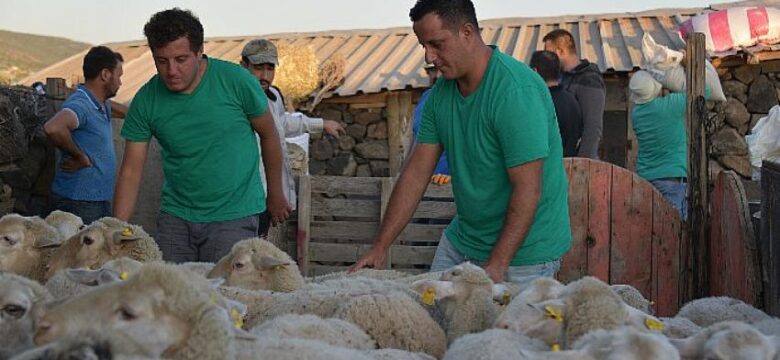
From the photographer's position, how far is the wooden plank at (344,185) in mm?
8156

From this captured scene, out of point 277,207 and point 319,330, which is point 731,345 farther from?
point 277,207

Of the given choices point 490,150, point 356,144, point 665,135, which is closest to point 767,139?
point 665,135

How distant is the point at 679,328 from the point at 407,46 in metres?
12.6

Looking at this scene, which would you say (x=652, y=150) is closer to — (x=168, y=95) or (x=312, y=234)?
(x=312, y=234)

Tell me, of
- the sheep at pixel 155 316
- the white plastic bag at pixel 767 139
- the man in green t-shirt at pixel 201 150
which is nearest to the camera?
the sheep at pixel 155 316

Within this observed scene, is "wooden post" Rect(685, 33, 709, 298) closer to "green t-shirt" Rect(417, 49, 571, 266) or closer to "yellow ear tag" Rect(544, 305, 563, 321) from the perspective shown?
"green t-shirt" Rect(417, 49, 571, 266)

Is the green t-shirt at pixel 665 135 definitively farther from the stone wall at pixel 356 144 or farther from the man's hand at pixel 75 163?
the stone wall at pixel 356 144

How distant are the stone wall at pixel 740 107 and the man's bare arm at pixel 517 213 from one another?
332 inches

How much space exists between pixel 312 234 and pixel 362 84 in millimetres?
5656

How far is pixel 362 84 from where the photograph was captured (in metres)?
13.6

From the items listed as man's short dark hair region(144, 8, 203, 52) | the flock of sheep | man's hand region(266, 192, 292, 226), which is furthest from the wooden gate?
man's short dark hair region(144, 8, 203, 52)

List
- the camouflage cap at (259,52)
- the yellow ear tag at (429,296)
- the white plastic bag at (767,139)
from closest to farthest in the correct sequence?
the yellow ear tag at (429,296) → the camouflage cap at (259,52) → the white plastic bag at (767,139)

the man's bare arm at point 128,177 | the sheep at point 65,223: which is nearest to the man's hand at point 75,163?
the sheep at point 65,223

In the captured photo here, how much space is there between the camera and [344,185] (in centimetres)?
820
